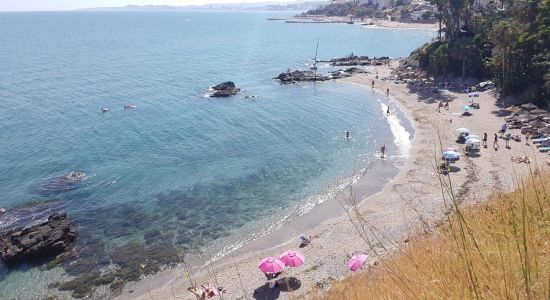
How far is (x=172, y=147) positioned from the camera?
43.8m

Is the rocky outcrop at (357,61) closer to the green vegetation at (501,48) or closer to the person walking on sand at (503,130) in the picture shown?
the green vegetation at (501,48)

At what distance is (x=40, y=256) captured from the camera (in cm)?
2458

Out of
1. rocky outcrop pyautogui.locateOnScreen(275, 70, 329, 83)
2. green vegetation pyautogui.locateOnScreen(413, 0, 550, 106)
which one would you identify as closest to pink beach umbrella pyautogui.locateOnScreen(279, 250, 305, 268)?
green vegetation pyautogui.locateOnScreen(413, 0, 550, 106)

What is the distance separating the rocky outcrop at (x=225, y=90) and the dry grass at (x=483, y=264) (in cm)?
6133

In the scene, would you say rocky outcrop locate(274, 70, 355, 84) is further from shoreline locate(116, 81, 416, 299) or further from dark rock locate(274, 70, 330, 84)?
shoreline locate(116, 81, 416, 299)

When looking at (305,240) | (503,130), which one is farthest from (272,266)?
(503,130)

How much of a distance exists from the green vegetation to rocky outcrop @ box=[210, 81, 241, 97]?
3114 centimetres

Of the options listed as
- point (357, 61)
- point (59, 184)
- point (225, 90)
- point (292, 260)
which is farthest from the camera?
point (357, 61)

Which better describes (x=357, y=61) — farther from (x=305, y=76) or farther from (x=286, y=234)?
(x=286, y=234)

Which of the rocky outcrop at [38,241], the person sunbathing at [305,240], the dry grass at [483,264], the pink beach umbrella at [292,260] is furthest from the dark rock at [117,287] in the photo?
the dry grass at [483,264]

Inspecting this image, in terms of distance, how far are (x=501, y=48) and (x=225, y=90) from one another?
3889cm

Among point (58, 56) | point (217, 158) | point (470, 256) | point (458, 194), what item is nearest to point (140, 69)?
point (58, 56)

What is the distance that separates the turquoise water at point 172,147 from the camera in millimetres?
29594

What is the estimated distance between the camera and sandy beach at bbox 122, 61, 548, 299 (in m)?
21.2
